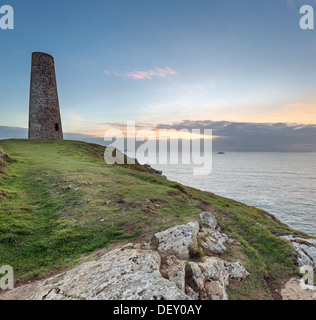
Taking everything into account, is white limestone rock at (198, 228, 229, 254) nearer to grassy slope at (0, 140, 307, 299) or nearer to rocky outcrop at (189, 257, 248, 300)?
grassy slope at (0, 140, 307, 299)

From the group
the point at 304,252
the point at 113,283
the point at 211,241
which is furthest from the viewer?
the point at 304,252

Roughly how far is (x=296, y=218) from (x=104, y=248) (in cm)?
3706

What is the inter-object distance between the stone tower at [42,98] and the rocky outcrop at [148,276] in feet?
146

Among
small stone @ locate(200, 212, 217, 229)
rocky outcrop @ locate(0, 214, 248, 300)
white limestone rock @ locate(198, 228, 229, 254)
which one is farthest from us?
small stone @ locate(200, 212, 217, 229)

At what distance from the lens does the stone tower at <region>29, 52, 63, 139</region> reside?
41.9m

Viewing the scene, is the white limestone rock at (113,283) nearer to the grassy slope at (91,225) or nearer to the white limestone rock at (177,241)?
the white limestone rock at (177,241)

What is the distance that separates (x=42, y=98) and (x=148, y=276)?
4877 cm

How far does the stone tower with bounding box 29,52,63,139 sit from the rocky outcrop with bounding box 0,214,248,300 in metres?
44.5

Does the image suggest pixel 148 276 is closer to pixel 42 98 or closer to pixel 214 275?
pixel 214 275

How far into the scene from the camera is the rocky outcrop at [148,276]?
15.8ft

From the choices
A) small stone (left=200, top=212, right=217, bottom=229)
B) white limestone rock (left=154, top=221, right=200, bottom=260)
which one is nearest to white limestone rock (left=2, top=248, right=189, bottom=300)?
white limestone rock (left=154, top=221, right=200, bottom=260)

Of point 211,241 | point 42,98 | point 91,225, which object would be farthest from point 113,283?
point 42,98

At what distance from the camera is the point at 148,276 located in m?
5.34
